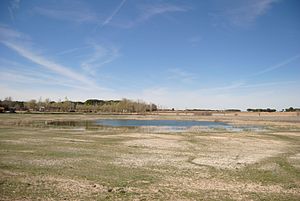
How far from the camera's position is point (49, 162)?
17531 millimetres

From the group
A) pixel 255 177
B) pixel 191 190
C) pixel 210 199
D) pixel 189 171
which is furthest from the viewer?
pixel 189 171

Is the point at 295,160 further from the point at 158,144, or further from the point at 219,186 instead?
the point at 158,144

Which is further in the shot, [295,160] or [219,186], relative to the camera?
[295,160]

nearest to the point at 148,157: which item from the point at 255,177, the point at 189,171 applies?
the point at 189,171

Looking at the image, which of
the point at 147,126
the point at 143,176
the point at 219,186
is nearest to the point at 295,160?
the point at 219,186

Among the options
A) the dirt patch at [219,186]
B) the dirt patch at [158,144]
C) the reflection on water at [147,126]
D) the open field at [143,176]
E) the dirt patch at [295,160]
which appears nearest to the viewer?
the open field at [143,176]

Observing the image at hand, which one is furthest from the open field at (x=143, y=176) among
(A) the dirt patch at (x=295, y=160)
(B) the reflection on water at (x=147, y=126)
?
(B) the reflection on water at (x=147, y=126)

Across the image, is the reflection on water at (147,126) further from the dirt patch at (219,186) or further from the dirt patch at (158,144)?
the dirt patch at (219,186)

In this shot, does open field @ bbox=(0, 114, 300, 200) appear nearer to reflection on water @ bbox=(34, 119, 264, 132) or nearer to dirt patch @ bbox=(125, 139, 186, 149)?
dirt patch @ bbox=(125, 139, 186, 149)

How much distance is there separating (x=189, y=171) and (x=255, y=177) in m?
3.68

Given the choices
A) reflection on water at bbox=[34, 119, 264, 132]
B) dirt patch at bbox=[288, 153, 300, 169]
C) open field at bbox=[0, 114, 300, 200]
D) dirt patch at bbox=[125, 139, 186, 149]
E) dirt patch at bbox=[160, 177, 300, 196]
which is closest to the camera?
open field at bbox=[0, 114, 300, 200]

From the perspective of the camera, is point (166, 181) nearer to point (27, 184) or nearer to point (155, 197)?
point (155, 197)

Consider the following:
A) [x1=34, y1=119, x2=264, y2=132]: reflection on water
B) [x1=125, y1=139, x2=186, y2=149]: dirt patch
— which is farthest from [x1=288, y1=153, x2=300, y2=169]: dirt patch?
[x1=34, y1=119, x2=264, y2=132]: reflection on water

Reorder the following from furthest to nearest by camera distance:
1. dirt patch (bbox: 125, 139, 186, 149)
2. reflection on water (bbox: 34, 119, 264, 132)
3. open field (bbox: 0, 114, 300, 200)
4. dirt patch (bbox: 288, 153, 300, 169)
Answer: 1. reflection on water (bbox: 34, 119, 264, 132)
2. dirt patch (bbox: 125, 139, 186, 149)
3. dirt patch (bbox: 288, 153, 300, 169)
4. open field (bbox: 0, 114, 300, 200)
